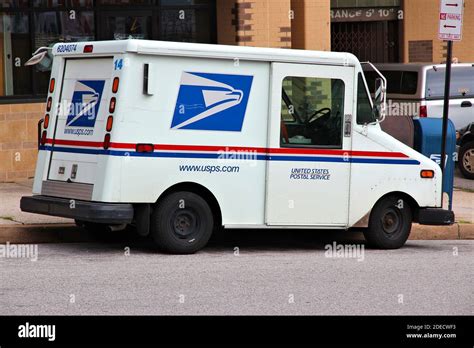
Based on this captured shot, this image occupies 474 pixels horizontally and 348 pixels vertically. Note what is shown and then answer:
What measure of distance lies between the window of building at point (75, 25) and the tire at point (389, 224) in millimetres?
6892

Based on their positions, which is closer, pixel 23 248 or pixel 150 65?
pixel 150 65

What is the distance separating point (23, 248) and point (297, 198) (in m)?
3.02

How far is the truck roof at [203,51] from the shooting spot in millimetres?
12055

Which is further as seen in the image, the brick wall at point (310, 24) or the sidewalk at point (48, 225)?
the brick wall at point (310, 24)

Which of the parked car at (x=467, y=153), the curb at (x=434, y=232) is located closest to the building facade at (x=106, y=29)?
the parked car at (x=467, y=153)

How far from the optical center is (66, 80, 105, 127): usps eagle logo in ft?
40.5

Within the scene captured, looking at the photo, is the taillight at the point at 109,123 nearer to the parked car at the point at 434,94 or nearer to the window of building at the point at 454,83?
the parked car at the point at 434,94

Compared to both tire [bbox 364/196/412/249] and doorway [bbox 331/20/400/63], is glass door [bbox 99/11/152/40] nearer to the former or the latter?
tire [bbox 364/196/412/249]

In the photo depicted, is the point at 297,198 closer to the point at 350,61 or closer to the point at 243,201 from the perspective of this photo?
the point at 243,201

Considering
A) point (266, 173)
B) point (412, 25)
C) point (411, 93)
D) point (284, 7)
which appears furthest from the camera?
point (412, 25)

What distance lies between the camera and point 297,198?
12.8 meters

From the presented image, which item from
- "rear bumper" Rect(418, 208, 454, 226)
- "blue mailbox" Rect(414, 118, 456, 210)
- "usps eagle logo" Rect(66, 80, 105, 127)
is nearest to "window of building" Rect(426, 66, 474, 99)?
"blue mailbox" Rect(414, 118, 456, 210)

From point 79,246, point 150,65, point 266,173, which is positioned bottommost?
point 79,246

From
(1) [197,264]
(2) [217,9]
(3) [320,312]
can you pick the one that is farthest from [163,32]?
(3) [320,312]
